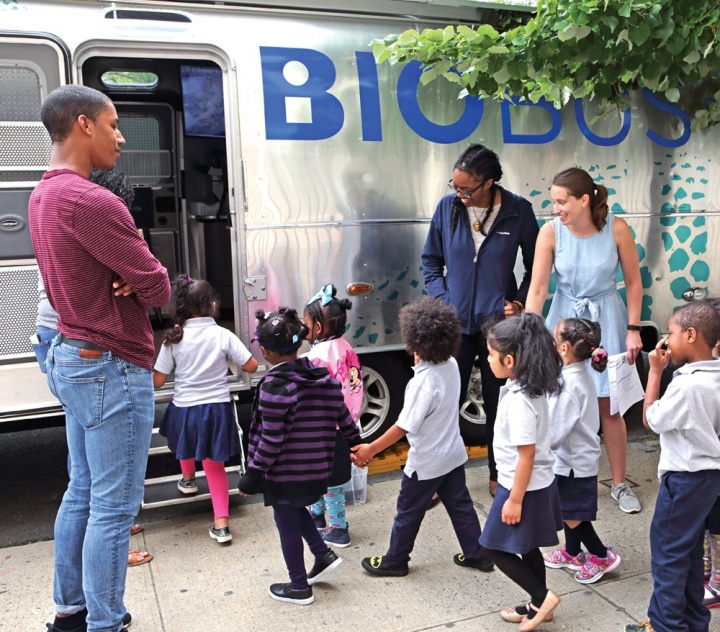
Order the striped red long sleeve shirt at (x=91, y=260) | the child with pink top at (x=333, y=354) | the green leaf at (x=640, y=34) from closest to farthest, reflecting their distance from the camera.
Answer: the striped red long sleeve shirt at (x=91, y=260), the green leaf at (x=640, y=34), the child with pink top at (x=333, y=354)

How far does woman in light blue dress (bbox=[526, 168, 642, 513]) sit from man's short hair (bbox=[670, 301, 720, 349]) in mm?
1189

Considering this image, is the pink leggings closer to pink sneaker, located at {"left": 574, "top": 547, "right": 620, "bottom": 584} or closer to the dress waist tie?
pink sneaker, located at {"left": 574, "top": 547, "right": 620, "bottom": 584}

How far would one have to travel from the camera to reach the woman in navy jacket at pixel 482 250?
151 inches

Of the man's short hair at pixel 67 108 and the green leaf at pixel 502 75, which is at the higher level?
the green leaf at pixel 502 75

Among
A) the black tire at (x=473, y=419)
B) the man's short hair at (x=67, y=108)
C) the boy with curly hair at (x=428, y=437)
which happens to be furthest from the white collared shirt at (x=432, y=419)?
the black tire at (x=473, y=419)

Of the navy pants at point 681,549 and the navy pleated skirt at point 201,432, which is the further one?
the navy pleated skirt at point 201,432

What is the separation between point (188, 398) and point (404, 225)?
1.66 metres

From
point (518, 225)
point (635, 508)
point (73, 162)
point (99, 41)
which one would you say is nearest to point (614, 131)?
point (518, 225)

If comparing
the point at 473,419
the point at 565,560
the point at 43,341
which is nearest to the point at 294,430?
the point at 43,341

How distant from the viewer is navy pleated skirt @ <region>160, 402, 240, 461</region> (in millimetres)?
3621

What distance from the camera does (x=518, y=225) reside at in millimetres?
3875

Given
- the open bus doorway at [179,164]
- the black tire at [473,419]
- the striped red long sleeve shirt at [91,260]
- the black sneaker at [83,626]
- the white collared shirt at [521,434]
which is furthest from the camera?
the open bus doorway at [179,164]

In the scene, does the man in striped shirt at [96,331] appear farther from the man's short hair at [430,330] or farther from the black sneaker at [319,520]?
the black sneaker at [319,520]

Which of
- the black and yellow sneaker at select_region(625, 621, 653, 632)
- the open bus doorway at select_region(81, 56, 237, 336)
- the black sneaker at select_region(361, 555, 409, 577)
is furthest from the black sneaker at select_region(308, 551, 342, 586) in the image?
the open bus doorway at select_region(81, 56, 237, 336)
